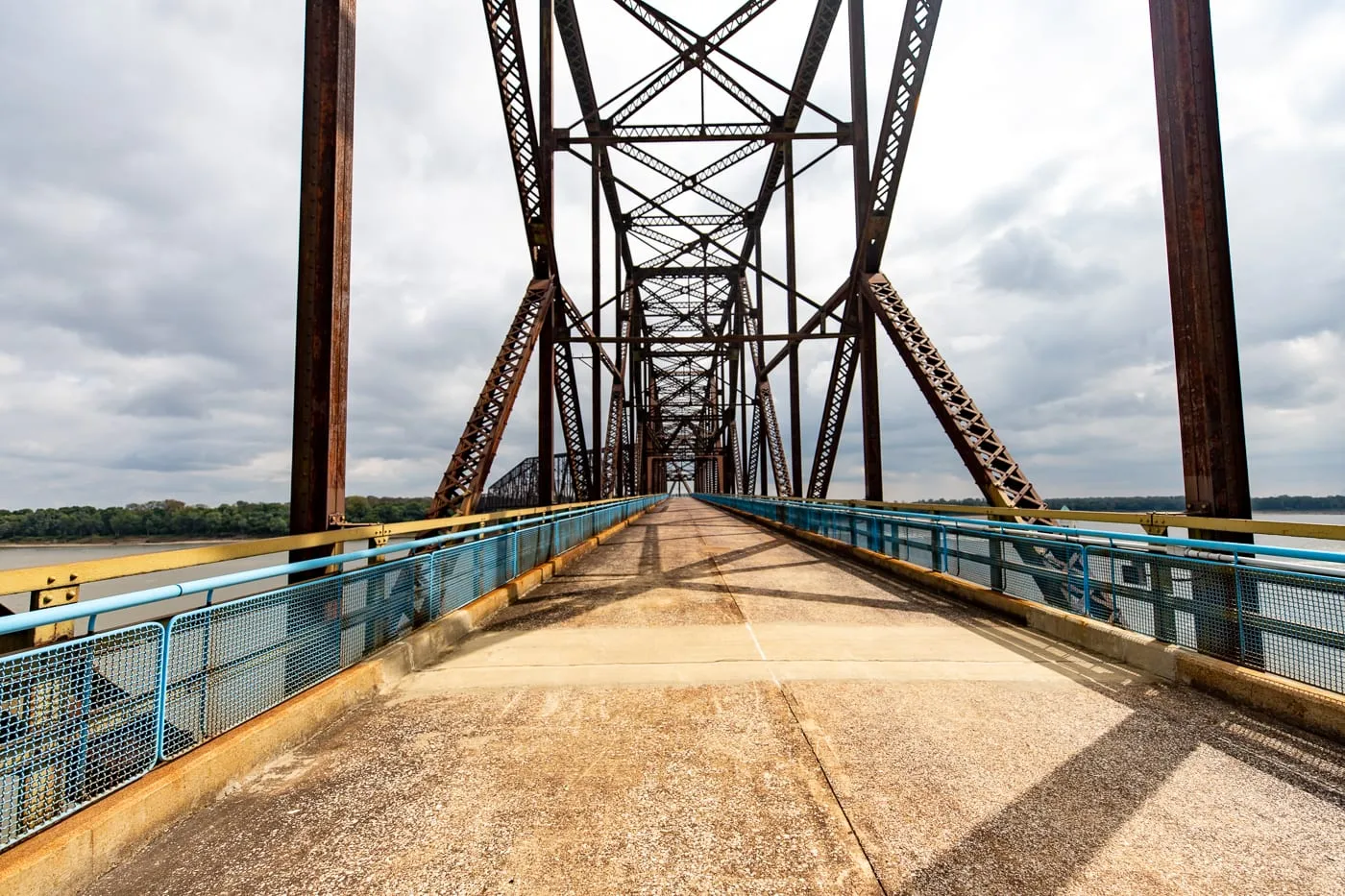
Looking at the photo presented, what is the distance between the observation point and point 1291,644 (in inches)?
153

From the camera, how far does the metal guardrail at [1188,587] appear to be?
3.70 metres

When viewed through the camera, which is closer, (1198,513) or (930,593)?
(1198,513)

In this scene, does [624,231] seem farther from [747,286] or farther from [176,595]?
[176,595]

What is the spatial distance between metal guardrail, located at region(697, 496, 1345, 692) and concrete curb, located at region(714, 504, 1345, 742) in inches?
4.9

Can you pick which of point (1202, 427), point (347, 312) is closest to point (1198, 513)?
point (1202, 427)

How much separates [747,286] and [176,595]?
1377 inches

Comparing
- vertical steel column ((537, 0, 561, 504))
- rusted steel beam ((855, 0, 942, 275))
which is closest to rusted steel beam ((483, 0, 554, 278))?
vertical steel column ((537, 0, 561, 504))

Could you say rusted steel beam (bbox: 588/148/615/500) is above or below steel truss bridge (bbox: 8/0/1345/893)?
above

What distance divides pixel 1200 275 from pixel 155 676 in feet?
26.6

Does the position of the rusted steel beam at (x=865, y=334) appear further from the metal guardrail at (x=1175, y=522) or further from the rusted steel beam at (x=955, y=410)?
the metal guardrail at (x=1175, y=522)

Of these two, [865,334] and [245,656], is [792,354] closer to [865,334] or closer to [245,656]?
[865,334]

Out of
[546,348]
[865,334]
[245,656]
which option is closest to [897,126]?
[865,334]

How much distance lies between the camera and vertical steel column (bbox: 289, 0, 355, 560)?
596 centimetres

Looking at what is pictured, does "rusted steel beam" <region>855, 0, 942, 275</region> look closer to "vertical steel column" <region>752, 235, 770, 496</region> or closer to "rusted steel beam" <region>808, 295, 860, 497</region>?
"rusted steel beam" <region>808, 295, 860, 497</region>
